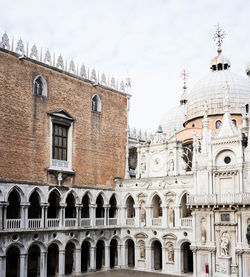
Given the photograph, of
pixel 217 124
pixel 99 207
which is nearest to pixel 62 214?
pixel 99 207

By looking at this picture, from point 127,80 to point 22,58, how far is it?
1152 cm

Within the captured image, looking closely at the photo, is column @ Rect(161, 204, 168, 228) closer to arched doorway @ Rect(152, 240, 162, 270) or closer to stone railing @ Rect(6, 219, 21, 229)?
arched doorway @ Rect(152, 240, 162, 270)

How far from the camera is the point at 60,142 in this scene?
3009 centimetres

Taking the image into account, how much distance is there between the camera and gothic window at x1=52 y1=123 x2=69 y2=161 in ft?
97.4

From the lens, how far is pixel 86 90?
32531mm

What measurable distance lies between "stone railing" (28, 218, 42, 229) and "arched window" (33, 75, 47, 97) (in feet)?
27.7

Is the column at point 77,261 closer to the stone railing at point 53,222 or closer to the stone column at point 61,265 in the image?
the stone column at point 61,265

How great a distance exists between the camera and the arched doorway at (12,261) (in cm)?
2794

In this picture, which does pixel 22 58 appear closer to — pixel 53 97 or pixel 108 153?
pixel 53 97

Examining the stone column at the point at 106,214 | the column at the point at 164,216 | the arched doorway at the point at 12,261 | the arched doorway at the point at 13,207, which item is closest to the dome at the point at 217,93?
the column at the point at 164,216

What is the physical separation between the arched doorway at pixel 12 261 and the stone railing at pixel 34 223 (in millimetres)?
2224

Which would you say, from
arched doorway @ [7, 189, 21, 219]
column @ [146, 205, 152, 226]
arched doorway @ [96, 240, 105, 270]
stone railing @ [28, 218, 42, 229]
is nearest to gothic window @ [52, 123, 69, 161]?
arched doorway @ [7, 189, 21, 219]

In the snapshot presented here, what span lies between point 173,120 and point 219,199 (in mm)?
24065

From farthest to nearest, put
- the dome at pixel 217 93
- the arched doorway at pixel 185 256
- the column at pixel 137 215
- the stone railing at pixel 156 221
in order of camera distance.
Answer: the dome at pixel 217 93
the column at pixel 137 215
the stone railing at pixel 156 221
the arched doorway at pixel 185 256
